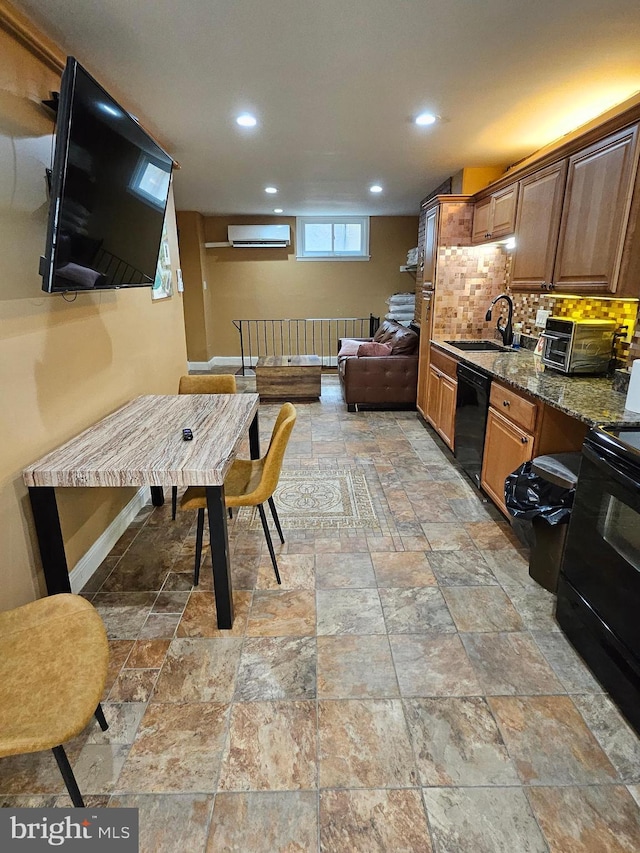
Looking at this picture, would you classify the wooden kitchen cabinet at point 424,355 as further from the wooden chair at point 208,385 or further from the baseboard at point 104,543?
the baseboard at point 104,543

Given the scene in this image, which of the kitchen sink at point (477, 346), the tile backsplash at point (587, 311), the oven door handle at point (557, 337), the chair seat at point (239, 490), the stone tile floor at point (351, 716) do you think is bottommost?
the stone tile floor at point (351, 716)

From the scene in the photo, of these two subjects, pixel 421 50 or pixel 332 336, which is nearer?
pixel 421 50

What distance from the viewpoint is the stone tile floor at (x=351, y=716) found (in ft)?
4.07

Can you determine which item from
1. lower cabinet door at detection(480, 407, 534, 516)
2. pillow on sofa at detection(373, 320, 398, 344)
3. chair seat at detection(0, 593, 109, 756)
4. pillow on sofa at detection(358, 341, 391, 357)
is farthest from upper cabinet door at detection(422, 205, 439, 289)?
chair seat at detection(0, 593, 109, 756)

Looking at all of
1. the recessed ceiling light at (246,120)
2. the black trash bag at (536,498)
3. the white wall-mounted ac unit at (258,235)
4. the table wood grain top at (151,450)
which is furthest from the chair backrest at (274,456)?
the white wall-mounted ac unit at (258,235)

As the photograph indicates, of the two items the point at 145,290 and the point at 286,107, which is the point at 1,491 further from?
the point at 286,107

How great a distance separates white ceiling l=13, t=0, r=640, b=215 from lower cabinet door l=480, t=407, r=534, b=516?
1.80 m

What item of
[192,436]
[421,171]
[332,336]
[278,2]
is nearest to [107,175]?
[278,2]

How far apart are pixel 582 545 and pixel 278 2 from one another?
94.3 inches

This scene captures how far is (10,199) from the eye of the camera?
1668mm

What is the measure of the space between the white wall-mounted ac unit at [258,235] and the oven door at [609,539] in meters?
6.49

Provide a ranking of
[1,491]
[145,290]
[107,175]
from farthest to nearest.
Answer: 1. [145,290]
2. [107,175]
3. [1,491]

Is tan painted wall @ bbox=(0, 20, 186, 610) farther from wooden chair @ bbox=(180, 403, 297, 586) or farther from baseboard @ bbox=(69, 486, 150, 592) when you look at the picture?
wooden chair @ bbox=(180, 403, 297, 586)

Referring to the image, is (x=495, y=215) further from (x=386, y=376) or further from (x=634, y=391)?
(x=634, y=391)
